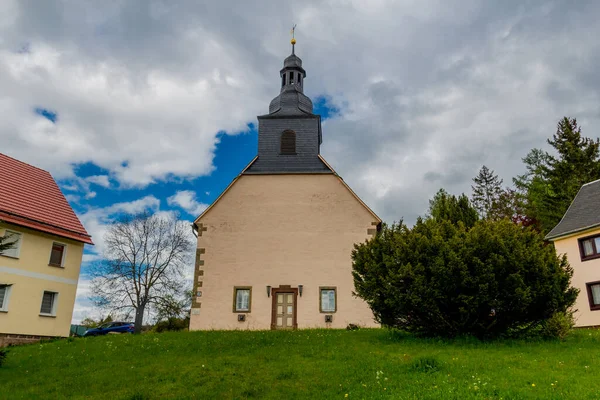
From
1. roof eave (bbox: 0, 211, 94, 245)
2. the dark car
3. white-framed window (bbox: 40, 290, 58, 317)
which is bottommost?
the dark car

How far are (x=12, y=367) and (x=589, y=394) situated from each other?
47.2 ft

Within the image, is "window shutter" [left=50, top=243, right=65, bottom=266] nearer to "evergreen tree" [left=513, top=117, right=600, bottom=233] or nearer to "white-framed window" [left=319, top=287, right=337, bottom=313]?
"white-framed window" [left=319, top=287, right=337, bottom=313]

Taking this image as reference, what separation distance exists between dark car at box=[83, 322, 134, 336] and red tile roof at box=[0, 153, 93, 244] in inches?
349

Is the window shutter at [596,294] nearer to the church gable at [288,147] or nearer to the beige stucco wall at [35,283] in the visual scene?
the church gable at [288,147]

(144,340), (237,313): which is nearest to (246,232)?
(237,313)

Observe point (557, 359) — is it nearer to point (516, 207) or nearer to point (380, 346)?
point (380, 346)

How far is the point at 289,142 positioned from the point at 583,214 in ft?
53.1

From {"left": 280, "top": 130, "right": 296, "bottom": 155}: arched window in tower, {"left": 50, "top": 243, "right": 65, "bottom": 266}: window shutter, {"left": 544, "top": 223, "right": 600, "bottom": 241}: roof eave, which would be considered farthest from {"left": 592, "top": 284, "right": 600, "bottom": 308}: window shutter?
{"left": 50, "top": 243, "right": 65, "bottom": 266}: window shutter

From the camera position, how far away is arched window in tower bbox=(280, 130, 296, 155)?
2512cm

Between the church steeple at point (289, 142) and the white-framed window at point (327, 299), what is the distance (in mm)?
5875

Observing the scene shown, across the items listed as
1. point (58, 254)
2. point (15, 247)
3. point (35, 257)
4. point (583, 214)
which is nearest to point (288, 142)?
point (58, 254)

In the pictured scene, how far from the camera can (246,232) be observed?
23250mm

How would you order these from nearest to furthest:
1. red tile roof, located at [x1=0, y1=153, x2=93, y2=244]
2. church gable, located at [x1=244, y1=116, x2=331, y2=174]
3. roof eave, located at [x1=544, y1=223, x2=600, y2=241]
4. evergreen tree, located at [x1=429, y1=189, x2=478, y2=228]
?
evergreen tree, located at [x1=429, y1=189, x2=478, y2=228] → red tile roof, located at [x1=0, y1=153, x2=93, y2=244] → roof eave, located at [x1=544, y1=223, x2=600, y2=241] → church gable, located at [x1=244, y1=116, x2=331, y2=174]

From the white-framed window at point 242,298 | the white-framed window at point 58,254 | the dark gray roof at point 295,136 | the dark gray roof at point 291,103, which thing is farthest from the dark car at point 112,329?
the dark gray roof at point 291,103
